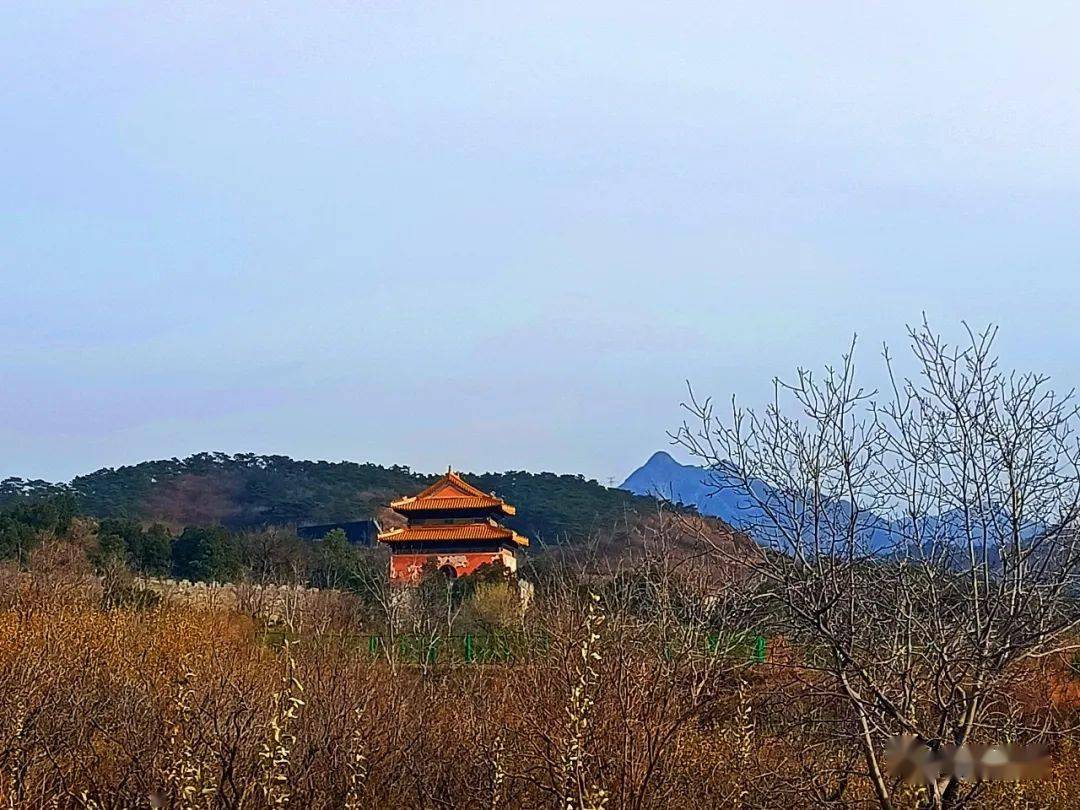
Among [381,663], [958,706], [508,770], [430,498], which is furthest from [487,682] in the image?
[430,498]

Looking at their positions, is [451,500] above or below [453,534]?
above

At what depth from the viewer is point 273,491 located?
5172cm

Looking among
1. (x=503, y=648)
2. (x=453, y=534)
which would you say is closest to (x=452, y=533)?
(x=453, y=534)

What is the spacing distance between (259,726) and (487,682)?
11.8 ft

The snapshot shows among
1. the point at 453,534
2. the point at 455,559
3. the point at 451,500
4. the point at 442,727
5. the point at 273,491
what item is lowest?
the point at 442,727

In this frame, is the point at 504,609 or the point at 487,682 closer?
the point at 487,682

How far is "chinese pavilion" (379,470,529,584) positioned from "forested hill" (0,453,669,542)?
8923mm

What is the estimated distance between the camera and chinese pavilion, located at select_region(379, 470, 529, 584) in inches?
1238

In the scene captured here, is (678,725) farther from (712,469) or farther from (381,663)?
(381,663)

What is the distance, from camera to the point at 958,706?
5453 mm

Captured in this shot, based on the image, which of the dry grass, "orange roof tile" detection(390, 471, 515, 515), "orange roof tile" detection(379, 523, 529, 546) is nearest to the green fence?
the dry grass

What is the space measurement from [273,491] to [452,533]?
70.6 feet

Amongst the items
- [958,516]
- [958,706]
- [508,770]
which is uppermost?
[958,516]

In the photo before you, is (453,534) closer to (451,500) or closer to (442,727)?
(451,500)
